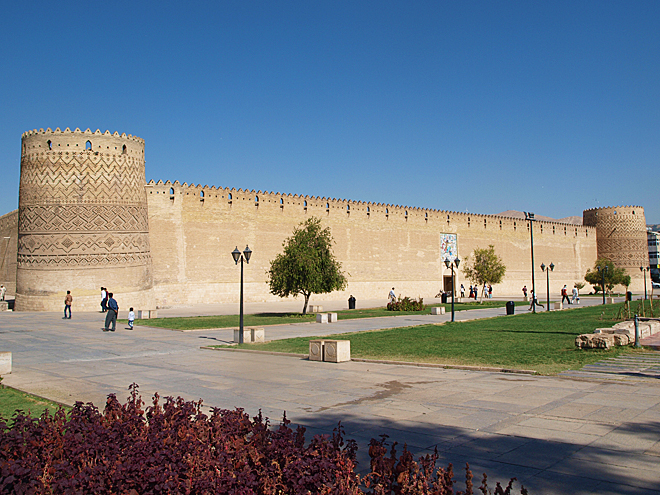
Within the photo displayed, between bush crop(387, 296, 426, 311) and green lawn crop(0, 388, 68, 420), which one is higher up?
bush crop(387, 296, 426, 311)

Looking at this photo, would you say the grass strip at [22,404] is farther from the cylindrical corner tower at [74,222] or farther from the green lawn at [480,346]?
the cylindrical corner tower at [74,222]

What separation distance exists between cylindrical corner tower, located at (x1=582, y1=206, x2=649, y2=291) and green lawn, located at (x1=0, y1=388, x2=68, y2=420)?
58774 mm

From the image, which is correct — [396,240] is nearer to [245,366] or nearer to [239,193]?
[239,193]

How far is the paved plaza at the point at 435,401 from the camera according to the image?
3.91 meters

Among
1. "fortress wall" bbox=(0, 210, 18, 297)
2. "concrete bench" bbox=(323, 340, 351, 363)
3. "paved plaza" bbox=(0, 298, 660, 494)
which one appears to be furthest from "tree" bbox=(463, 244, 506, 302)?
"fortress wall" bbox=(0, 210, 18, 297)

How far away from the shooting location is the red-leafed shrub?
2.96 metres

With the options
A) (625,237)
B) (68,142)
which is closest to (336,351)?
(68,142)

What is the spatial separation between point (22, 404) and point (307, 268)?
1567cm

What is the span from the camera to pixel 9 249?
35594mm

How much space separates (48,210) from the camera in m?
23.4

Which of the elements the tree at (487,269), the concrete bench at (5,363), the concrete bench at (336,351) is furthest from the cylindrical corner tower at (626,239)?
the concrete bench at (5,363)

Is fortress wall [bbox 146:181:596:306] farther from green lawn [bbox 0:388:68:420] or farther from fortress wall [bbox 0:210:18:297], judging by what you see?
green lawn [bbox 0:388:68:420]

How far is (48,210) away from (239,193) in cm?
1100

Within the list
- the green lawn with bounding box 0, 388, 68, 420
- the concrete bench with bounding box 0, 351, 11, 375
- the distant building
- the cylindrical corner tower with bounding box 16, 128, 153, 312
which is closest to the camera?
the green lawn with bounding box 0, 388, 68, 420
